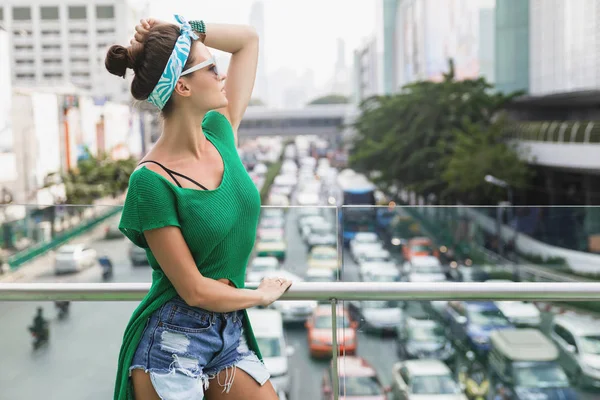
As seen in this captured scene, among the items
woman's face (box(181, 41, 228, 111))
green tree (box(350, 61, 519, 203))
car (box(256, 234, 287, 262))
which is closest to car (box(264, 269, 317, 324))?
woman's face (box(181, 41, 228, 111))

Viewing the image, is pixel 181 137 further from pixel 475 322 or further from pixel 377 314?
pixel 475 322

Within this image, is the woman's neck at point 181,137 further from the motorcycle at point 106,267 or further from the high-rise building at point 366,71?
the high-rise building at point 366,71

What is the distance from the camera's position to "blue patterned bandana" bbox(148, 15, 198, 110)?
5.24 ft

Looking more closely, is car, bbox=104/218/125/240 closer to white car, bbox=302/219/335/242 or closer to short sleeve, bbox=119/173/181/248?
white car, bbox=302/219/335/242

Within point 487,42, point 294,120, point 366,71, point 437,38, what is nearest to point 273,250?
point 487,42

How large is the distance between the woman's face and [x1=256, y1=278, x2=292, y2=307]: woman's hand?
0.41 m

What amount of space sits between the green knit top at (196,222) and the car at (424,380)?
1005 millimetres

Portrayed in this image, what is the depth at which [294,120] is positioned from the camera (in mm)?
83000

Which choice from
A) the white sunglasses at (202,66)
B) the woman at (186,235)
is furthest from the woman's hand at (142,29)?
the white sunglasses at (202,66)

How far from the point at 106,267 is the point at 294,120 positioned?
8017cm

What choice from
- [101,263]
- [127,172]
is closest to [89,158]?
[127,172]

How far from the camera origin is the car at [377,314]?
2352 mm

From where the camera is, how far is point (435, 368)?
9.14 ft

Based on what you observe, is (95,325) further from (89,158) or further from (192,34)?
(89,158)
